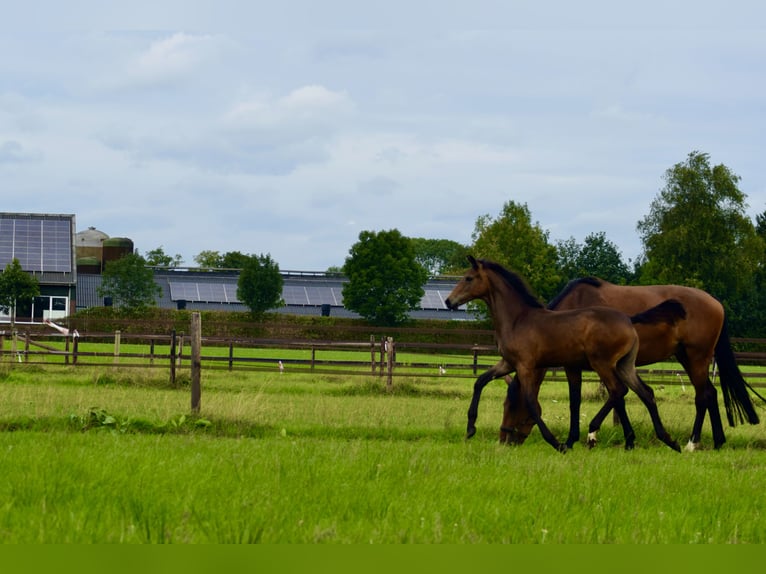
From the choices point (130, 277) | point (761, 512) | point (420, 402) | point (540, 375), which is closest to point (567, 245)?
point (130, 277)

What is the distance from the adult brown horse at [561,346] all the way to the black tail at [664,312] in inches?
44.8

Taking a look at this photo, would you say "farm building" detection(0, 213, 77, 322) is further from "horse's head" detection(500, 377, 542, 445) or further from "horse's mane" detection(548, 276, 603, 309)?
"horse's head" detection(500, 377, 542, 445)

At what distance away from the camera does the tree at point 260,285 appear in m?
64.4

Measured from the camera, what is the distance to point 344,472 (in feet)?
22.7

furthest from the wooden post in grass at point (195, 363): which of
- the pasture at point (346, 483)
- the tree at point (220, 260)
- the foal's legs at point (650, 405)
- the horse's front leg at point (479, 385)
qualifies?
the tree at point (220, 260)

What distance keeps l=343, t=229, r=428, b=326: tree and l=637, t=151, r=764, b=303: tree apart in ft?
52.2

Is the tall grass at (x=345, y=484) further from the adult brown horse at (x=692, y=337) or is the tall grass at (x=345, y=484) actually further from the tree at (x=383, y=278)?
the tree at (x=383, y=278)

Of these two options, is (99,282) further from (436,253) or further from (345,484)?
(345,484)

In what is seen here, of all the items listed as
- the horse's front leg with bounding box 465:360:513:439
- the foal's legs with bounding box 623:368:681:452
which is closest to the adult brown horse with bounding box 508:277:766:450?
A: the foal's legs with bounding box 623:368:681:452

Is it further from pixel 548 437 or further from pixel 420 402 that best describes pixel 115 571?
pixel 420 402

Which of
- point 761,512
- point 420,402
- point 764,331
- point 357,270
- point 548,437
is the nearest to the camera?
point 761,512

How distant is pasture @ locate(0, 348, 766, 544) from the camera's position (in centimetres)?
473

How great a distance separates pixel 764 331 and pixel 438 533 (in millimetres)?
61605

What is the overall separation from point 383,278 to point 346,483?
6173cm
